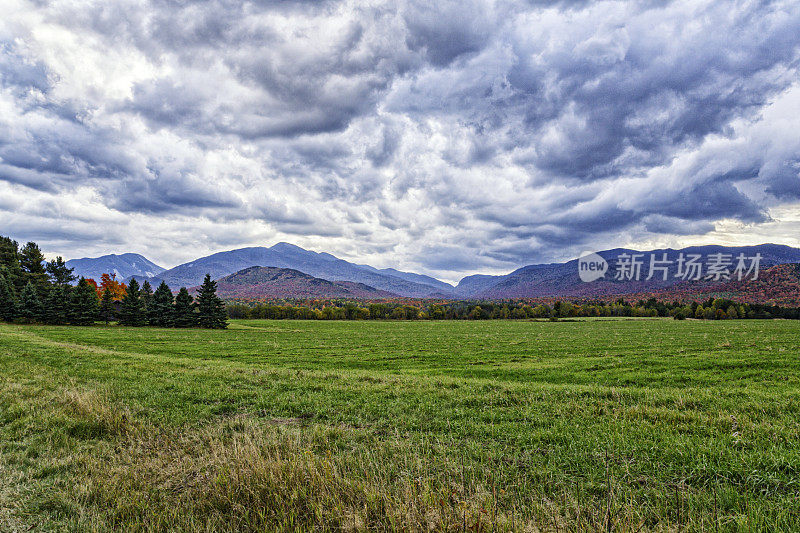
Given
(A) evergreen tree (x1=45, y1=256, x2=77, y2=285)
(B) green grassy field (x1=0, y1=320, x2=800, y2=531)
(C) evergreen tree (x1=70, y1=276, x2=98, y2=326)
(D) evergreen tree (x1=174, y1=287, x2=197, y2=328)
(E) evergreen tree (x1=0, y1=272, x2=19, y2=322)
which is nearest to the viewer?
(B) green grassy field (x1=0, y1=320, x2=800, y2=531)

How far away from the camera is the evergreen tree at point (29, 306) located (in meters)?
59.5

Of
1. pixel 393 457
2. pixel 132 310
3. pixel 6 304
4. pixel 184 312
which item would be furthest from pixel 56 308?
pixel 393 457

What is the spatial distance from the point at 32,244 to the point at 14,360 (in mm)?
85819

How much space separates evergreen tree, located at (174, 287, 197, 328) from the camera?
69.5m

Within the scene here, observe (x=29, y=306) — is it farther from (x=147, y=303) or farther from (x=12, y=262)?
(x=12, y=262)

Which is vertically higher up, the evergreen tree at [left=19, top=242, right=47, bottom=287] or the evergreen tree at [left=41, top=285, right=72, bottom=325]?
the evergreen tree at [left=19, top=242, right=47, bottom=287]

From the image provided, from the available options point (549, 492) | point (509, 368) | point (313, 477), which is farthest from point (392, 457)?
point (509, 368)

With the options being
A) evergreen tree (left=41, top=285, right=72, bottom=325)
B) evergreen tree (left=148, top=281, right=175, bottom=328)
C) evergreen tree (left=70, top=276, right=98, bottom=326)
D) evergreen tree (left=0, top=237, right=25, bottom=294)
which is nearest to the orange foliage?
evergreen tree (left=0, top=237, right=25, bottom=294)

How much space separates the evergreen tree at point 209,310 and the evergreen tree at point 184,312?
139cm

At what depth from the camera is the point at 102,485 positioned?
5.83m

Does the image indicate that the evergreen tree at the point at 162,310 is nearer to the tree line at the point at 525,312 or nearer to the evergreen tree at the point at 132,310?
the evergreen tree at the point at 132,310

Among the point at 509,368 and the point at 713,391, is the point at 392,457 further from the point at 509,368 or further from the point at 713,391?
the point at 509,368

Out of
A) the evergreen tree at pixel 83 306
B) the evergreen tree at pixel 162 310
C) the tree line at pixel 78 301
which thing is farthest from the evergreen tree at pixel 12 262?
the evergreen tree at pixel 162 310

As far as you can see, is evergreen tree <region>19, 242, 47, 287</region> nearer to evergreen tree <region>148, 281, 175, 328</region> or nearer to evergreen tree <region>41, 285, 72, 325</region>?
evergreen tree <region>41, 285, 72, 325</region>
